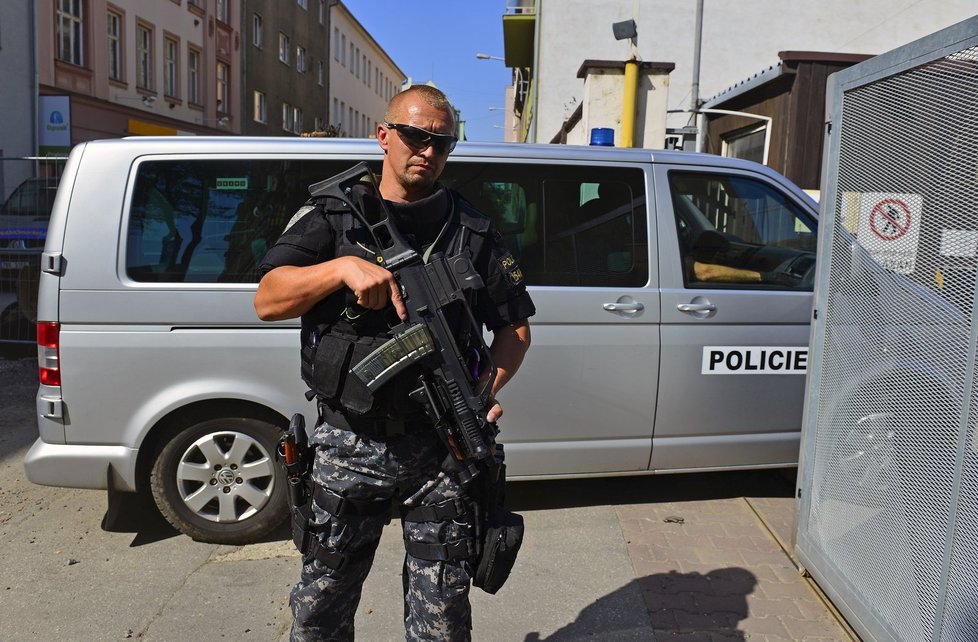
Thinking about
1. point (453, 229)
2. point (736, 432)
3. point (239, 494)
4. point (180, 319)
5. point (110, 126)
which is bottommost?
point (239, 494)

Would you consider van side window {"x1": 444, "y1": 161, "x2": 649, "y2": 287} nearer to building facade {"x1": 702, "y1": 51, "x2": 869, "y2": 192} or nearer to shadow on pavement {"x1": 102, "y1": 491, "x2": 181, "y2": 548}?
shadow on pavement {"x1": 102, "y1": 491, "x2": 181, "y2": 548}

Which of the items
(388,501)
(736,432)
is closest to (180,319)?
(388,501)

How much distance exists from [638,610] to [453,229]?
5.92ft

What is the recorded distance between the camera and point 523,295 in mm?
2240

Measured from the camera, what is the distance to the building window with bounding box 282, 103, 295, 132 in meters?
37.6

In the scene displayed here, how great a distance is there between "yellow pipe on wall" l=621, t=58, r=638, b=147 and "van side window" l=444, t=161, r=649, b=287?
473cm

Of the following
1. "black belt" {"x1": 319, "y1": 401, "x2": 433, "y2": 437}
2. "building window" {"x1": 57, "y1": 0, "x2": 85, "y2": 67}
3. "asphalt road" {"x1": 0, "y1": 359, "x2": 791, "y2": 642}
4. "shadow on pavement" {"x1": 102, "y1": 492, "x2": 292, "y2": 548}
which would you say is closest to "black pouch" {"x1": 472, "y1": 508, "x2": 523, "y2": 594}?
"black belt" {"x1": 319, "y1": 401, "x2": 433, "y2": 437}

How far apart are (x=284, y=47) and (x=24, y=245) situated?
32.8 m

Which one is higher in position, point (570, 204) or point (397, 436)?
point (570, 204)

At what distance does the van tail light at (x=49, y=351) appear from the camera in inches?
131

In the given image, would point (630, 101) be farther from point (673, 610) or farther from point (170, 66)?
point (170, 66)

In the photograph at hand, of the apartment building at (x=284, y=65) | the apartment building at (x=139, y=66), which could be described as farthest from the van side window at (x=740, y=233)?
the apartment building at (x=284, y=65)

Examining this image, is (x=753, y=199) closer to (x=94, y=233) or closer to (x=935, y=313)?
(x=935, y=313)

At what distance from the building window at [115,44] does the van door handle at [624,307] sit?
72.8 ft
